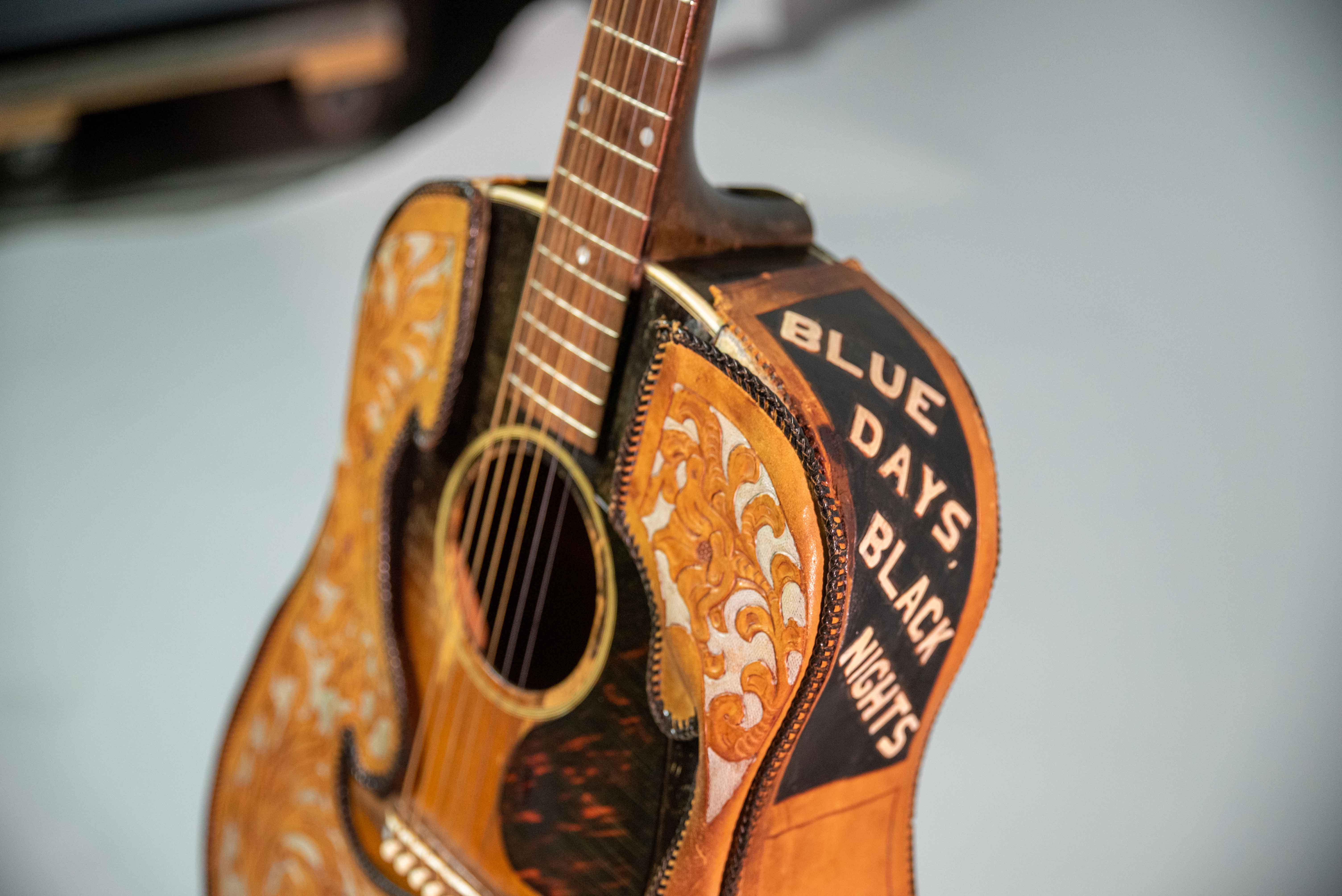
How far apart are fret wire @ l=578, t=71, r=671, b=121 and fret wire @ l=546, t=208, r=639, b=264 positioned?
0.07 metres

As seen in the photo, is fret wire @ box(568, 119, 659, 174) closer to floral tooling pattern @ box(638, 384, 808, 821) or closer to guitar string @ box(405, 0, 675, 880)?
guitar string @ box(405, 0, 675, 880)

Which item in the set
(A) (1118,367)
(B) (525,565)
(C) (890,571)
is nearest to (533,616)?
(B) (525,565)

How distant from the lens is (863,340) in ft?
1.65

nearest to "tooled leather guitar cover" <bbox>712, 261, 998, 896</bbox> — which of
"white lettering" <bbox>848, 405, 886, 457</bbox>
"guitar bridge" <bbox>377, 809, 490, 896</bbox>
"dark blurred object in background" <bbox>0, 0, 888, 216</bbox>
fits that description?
"white lettering" <bbox>848, 405, 886, 457</bbox>

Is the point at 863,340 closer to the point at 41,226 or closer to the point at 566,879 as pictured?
the point at 566,879

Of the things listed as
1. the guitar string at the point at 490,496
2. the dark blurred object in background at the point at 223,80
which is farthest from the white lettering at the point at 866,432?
the dark blurred object in background at the point at 223,80

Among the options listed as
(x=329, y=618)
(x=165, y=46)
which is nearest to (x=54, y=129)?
(x=165, y=46)

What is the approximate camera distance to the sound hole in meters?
0.60

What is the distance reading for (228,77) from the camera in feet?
3.96

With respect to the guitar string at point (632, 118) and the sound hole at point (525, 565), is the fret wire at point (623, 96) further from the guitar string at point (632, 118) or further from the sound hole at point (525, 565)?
the sound hole at point (525, 565)

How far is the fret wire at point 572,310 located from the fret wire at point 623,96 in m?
0.11

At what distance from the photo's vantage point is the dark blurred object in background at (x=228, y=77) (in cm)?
113

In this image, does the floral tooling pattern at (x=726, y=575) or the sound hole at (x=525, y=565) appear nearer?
the floral tooling pattern at (x=726, y=575)

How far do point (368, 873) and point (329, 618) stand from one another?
184 mm
